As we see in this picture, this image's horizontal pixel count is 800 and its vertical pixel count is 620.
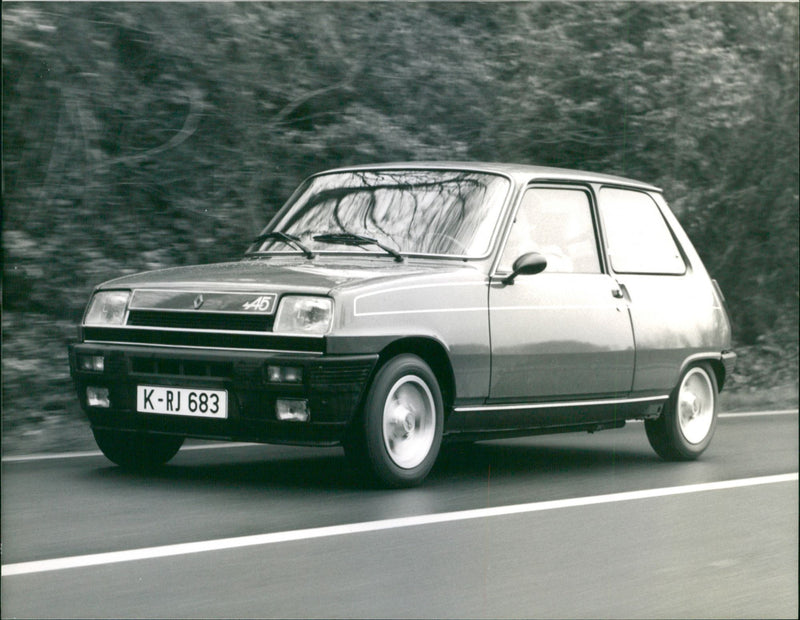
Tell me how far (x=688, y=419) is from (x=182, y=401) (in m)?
3.81

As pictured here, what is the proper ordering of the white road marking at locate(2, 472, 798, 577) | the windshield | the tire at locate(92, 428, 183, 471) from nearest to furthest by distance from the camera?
the white road marking at locate(2, 472, 798, 577)
the tire at locate(92, 428, 183, 471)
the windshield

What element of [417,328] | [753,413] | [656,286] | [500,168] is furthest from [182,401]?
[753,413]

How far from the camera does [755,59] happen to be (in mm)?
16078

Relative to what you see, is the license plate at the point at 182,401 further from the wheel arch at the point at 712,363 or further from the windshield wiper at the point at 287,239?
the wheel arch at the point at 712,363

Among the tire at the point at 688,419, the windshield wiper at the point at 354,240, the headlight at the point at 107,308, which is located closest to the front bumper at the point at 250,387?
the headlight at the point at 107,308

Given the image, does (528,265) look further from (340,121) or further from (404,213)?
(340,121)

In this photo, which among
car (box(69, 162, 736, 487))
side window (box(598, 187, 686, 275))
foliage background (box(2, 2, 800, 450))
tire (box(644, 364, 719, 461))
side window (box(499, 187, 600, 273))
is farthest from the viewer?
foliage background (box(2, 2, 800, 450))

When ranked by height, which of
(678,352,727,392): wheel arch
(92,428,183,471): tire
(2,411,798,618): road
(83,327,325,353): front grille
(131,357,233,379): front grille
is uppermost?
(83,327,325,353): front grille

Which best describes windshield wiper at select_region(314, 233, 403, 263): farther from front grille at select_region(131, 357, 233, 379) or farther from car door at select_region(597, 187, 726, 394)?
car door at select_region(597, 187, 726, 394)

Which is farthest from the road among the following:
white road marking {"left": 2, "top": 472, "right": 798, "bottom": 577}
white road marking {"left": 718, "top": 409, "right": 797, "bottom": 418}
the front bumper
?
white road marking {"left": 718, "top": 409, "right": 797, "bottom": 418}

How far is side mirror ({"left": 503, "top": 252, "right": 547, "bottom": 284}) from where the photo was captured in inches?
321

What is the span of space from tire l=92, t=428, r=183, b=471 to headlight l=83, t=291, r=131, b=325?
0.59 metres

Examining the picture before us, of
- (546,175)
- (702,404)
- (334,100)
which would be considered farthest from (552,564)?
(334,100)

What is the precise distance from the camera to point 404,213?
27.8ft
